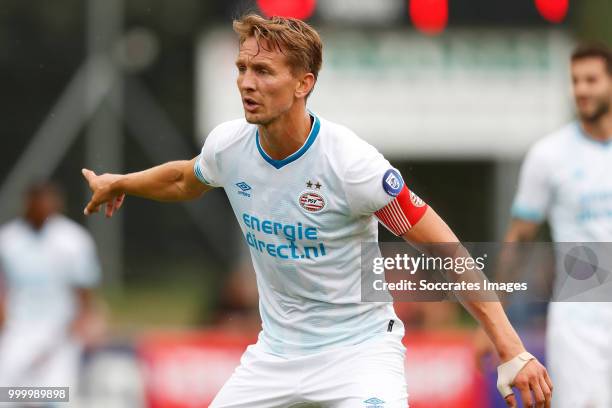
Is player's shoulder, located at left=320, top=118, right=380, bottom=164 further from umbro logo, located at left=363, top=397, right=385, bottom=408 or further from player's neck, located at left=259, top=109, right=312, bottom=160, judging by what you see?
umbro logo, located at left=363, top=397, right=385, bottom=408

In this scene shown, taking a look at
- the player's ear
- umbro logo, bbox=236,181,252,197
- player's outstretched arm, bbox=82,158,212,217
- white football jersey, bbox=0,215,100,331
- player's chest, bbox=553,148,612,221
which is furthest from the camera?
white football jersey, bbox=0,215,100,331

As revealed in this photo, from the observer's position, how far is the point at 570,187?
852 centimetres

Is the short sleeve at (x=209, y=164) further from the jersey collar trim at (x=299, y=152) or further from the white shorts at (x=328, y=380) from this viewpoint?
the white shorts at (x=328, y=380)

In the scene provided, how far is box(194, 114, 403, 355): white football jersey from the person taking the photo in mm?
6352

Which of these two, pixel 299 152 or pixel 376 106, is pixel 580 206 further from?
pixel 376 106

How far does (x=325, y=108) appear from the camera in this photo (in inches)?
690

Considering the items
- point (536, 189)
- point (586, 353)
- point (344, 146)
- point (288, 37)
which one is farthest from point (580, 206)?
point (288, 37)

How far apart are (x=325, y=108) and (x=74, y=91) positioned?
343cm

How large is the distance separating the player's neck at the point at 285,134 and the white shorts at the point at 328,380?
907 mm

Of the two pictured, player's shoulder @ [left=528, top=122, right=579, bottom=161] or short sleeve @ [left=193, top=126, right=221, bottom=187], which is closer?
short sleeve @ [left=193, top=126, right=221, bottom=187]

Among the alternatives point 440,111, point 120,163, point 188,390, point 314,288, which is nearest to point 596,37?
point 440,111

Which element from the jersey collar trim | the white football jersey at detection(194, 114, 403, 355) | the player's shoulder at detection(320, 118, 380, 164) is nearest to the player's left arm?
the white football jersey at detection(194, 114, 403, 355)

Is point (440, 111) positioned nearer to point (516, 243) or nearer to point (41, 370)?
point (41, 370)

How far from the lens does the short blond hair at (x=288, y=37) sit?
634 cm
